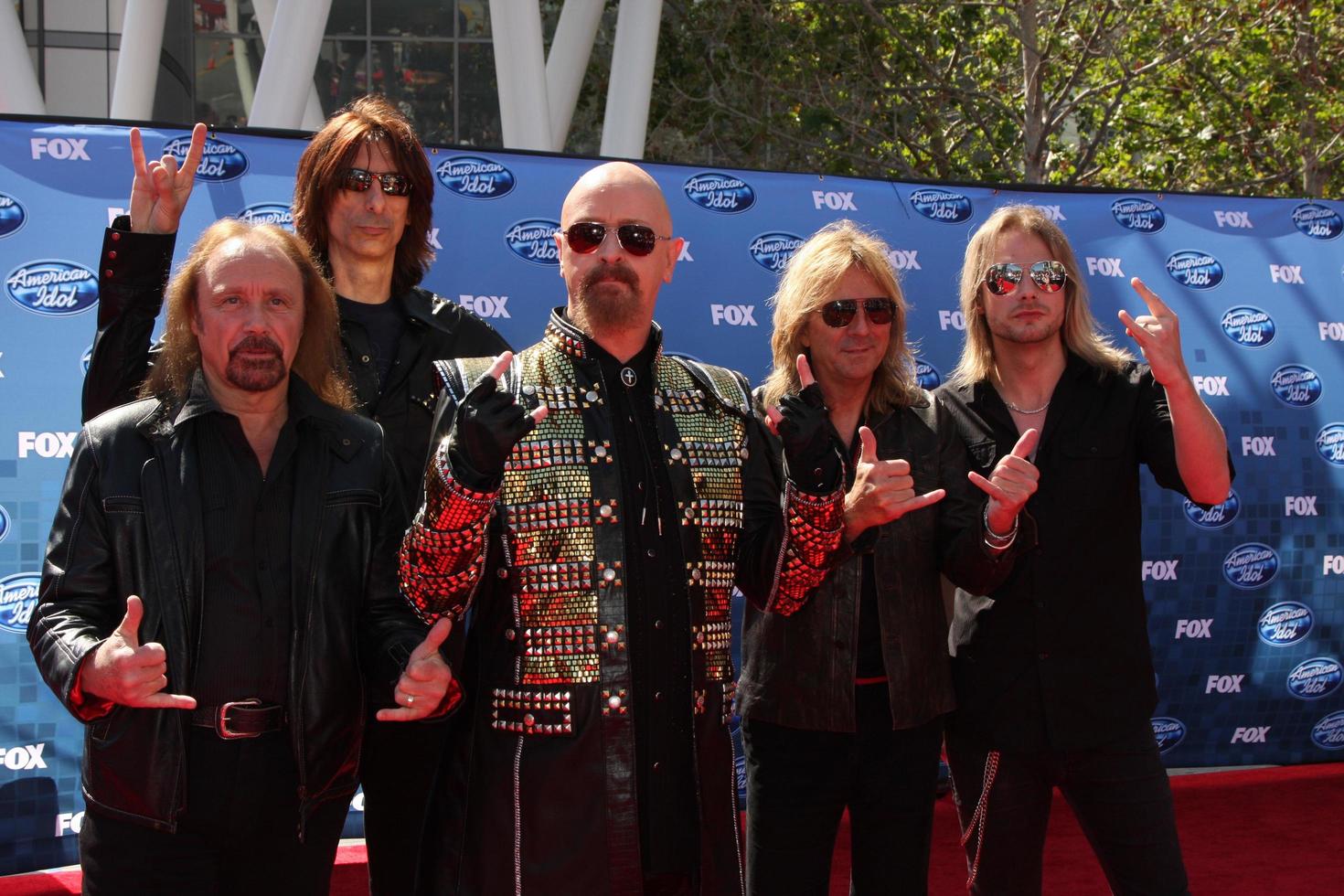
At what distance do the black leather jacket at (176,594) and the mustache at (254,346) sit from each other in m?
0.14

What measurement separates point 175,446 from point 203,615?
1.06 ft

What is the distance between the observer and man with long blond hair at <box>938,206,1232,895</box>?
10.0ft

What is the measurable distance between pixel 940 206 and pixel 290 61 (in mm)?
5117

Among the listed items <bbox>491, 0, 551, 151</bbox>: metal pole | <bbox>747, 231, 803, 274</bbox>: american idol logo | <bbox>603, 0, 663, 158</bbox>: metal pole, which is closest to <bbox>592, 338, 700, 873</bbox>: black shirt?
<bbox>747, 231, 803, 274</bbox>: american idol logo

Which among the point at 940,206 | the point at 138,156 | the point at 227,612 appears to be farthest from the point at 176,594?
the point at 940,206

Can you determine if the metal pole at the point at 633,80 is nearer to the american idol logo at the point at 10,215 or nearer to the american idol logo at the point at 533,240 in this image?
the american idol logo at the point at 533,240

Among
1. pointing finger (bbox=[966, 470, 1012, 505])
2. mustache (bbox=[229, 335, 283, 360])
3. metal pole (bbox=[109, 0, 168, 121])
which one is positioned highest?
metal pole (bbox=[109, 0, 168, 121])

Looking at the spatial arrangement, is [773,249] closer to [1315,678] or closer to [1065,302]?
[1065,302]

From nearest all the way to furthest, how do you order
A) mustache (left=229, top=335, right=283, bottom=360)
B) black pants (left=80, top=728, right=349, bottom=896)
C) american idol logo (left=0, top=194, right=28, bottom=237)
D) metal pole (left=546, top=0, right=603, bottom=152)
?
black pants (left=80, top=728, right=349, bottom=896) < mustache (left=229, top=335, right=283, bottom=360) < american idol logo (left=0, top=194, right=28, bottom=237) < metal pole (left=546, top=0, right=603, bottom=152)

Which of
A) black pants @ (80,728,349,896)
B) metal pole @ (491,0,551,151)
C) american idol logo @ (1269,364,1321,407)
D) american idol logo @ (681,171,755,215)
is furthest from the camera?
metal pole @ (491,0,551,151)

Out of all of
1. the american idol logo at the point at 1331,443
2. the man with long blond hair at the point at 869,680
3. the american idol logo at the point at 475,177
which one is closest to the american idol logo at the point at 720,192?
the american idol logo at the point at 475,177

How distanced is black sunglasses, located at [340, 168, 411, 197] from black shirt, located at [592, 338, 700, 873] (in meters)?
0.98

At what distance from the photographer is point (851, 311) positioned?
3273mm

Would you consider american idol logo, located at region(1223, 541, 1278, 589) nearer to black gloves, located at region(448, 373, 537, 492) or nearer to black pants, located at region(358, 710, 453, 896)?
black pants, located at region(358, 710, 453, 896)
